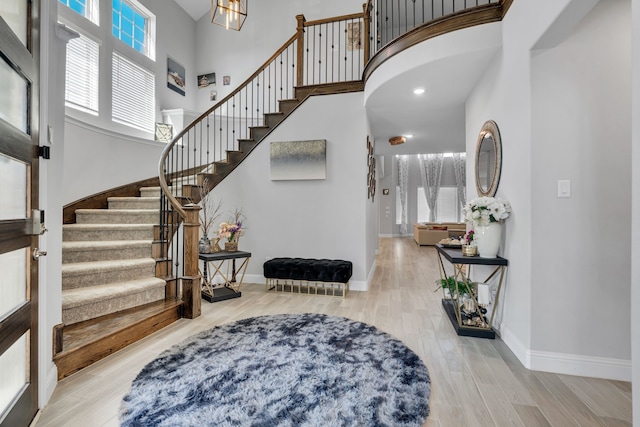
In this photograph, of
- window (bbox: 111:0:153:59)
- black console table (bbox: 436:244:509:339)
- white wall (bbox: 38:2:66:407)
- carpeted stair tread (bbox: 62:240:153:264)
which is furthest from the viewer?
window (bbox: 111:0:153:59)

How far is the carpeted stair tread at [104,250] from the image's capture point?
308cm

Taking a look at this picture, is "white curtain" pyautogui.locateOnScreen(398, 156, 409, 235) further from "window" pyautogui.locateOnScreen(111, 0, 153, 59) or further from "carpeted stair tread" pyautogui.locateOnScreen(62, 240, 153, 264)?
"carpeted stair tread" pyautogui.locateOnScreen(62, 240, 153, 264)

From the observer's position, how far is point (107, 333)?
2.36 m

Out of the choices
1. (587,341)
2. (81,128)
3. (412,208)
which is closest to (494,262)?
(587,341)

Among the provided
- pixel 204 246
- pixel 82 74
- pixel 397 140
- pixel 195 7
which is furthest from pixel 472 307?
pixel 195 7

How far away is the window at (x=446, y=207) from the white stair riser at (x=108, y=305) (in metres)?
10.9

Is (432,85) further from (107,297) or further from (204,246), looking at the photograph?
(107,297)

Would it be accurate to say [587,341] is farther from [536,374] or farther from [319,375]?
[319,375]

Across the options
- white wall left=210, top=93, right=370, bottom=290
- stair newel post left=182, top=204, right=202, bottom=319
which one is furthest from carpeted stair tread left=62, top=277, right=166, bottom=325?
white wall left=210, top=93, right=370, bottom=290

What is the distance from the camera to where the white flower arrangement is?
253cm

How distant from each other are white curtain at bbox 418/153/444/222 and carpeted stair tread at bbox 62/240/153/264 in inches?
423

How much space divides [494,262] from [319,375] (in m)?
1.76

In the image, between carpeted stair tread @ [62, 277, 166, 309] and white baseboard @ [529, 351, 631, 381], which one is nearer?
white baseboard @ [529, 351, 631, 381]

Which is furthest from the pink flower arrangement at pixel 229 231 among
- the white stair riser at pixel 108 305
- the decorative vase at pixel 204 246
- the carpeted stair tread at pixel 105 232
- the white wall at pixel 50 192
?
the white wall at pixel 50 192
